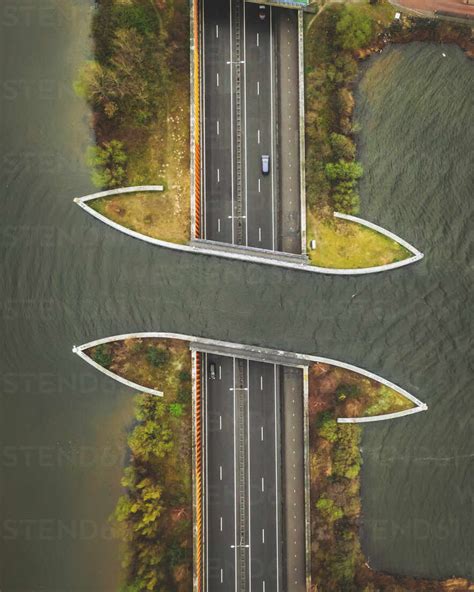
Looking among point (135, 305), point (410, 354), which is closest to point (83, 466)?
point (135, 305)

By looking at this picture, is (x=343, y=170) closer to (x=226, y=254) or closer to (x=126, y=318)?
(x=226, y=254)

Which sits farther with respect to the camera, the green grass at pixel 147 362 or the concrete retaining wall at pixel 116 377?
the green grass at pixel 147 362

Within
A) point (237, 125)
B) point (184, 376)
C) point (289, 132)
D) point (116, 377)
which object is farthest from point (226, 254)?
point (116, 377)

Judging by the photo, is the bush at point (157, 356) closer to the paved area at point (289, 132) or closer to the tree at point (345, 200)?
the paved area at point (289, 132)

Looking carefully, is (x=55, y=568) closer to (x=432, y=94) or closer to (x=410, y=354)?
(x=410, y=354)

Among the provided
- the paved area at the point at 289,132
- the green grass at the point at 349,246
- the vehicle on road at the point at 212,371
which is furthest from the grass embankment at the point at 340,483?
the paved area at the point at 289,132

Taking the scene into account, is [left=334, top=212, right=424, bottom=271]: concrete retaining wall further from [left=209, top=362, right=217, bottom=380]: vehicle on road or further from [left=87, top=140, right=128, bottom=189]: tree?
[left=87, top=140, right=128, bottom=189]: tree
